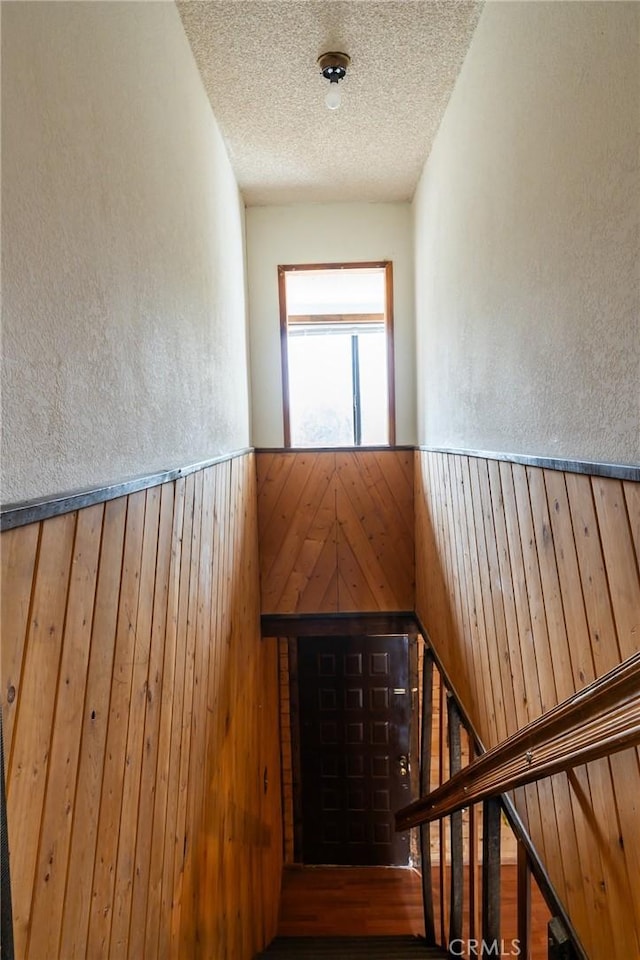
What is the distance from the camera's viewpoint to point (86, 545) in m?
1.08

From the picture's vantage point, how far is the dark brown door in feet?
15.4

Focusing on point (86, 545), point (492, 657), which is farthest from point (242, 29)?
point (492, 657)

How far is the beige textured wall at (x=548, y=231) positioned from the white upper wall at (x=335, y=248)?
1.36m

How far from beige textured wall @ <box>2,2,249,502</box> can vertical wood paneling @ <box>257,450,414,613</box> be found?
60.2 inches

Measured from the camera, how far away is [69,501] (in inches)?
39.0

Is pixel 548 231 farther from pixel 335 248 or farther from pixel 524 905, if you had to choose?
pixel 335 248

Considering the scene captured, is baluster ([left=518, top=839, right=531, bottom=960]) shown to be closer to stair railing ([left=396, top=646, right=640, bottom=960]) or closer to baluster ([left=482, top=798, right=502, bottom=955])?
stair railing ([left=396, top=646, right=640, bottom=960])

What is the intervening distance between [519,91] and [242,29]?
48.3 inches

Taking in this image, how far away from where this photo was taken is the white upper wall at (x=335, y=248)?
13.3ft

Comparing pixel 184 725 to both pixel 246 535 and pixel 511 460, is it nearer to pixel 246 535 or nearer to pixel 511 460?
pixel 511 460

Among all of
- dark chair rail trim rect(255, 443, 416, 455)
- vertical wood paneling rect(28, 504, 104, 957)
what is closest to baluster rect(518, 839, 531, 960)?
vertical wood paneling rect(28, 504, 104, 957)

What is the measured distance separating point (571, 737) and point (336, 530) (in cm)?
281

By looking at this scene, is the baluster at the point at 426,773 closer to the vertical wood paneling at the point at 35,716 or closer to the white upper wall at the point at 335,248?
the white upper wall at the point at 335,248

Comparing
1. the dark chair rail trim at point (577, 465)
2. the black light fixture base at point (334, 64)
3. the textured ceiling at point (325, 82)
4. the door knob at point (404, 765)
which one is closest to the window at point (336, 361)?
the textured ceiling at point (325, 82)
